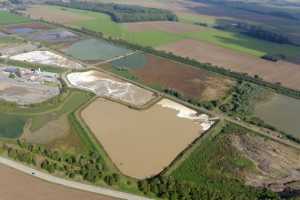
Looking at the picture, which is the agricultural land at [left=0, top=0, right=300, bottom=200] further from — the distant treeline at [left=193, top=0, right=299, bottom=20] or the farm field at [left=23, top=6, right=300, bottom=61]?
the distant treeline at [left=193, top=0, right=299, bottom=20]

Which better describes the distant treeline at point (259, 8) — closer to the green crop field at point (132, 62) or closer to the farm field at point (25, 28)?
the green crop field at point (132, 62)

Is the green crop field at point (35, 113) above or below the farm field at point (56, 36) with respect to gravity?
below

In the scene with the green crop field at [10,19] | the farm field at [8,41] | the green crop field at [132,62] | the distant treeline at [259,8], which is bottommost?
the green crop field at [132,62]

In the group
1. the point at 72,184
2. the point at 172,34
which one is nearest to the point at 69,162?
the point at 72,184

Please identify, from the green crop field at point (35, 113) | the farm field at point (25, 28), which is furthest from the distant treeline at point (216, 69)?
the green crop field at point (35, 113)

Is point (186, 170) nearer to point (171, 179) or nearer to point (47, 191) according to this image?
point (171, 179)

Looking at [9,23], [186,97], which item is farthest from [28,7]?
[186,97]

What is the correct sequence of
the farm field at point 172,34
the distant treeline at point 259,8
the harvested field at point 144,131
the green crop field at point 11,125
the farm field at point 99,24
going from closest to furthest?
the harvested field at point 144,131 < the green crop field at point 11,125 < the farm field at point 172,34 < the farm field at point 99,24 < the distant treeline at point 259,8
